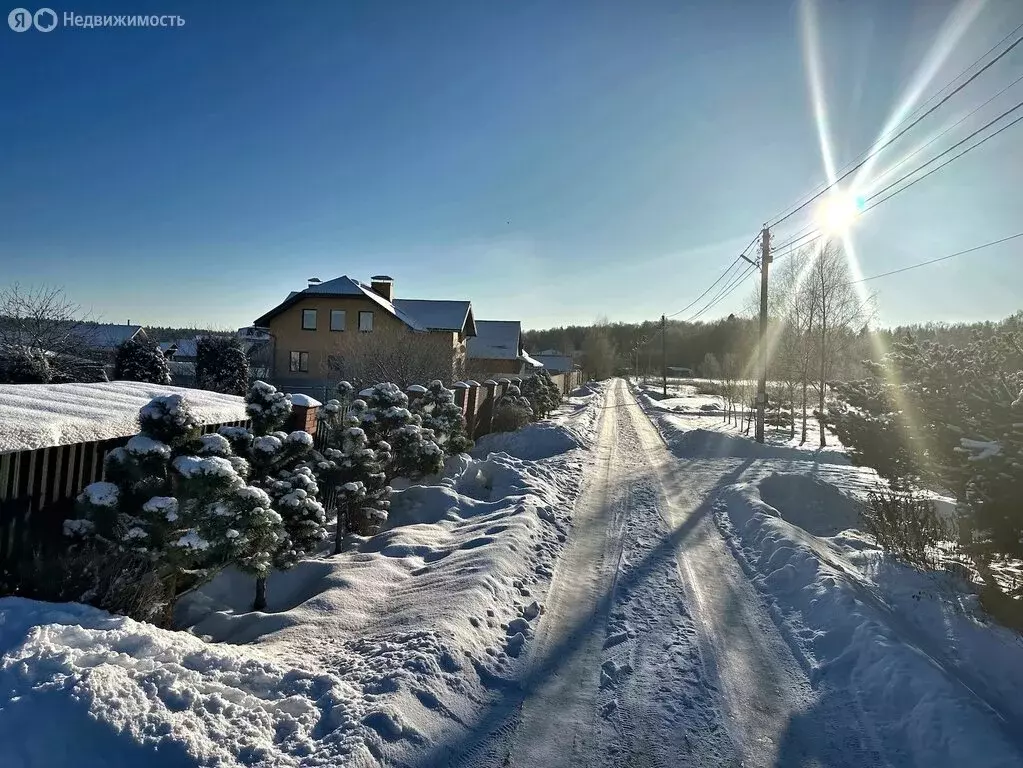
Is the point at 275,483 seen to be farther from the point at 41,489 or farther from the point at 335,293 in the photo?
the point at 335,293

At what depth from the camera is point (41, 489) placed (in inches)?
176

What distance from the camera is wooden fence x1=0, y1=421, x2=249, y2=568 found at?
13.6 ft

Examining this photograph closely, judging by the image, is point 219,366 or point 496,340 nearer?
point 219,366

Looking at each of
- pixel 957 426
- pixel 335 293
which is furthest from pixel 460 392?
pixel 335 293

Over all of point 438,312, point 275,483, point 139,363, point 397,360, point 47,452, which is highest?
point 438,312

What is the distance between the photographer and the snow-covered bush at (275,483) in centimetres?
485

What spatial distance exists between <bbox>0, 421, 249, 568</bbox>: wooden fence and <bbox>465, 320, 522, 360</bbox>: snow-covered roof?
37.1m

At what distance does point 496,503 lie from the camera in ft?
30.1

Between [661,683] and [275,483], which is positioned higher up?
[275,483]

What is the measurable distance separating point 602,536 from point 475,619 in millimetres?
3392

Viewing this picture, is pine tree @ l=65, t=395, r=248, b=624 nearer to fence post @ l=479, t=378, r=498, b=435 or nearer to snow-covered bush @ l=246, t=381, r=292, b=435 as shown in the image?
snow-covered bush @ l=246, t=381, r=292, b=435

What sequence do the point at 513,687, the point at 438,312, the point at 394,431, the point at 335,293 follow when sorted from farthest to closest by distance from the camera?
the point at 438,312 → the point at 335,293 → the point at 394,431 → the point at 513,687

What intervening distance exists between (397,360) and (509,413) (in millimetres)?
4142

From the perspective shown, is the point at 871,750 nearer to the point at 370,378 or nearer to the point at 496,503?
the point at 496,503
